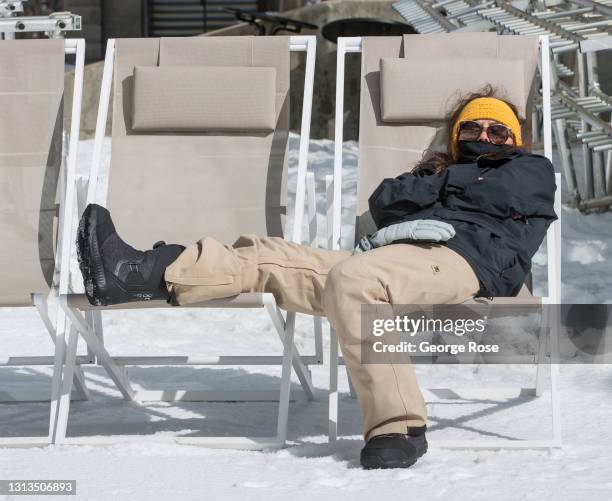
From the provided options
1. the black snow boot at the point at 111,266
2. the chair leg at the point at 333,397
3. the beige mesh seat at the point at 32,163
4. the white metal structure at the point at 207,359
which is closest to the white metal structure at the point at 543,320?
the chair leg at the point at 333,397

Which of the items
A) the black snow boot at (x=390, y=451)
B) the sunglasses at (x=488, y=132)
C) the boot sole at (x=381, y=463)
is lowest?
the boot sole at (x=381, y=463)

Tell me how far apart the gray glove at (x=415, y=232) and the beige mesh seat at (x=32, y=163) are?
108 cm

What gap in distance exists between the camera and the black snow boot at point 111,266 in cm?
289

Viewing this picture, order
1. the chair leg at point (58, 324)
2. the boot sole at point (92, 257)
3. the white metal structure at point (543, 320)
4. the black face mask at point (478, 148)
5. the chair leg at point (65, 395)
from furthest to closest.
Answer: the black face mask at point (478, 148), the chair leg at point (58, 324), the chair leg at point (65, 395), the white metal structure at point (543, 320), the boot sole at point (92, 257)

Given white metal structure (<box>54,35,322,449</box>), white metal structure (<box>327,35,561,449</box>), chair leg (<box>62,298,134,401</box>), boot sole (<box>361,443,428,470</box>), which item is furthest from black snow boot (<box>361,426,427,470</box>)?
chair leg (<box>62,298,134,401</box>)

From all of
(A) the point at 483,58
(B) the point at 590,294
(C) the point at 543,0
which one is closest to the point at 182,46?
(A) the point at 483,58

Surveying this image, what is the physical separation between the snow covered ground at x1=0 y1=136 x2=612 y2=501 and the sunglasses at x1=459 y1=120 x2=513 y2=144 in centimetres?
82

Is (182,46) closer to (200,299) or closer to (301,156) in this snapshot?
(301,156)

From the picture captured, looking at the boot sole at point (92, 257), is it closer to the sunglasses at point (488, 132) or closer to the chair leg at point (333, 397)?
the chair leg at point (333, 397)

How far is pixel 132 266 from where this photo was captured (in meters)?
2.92

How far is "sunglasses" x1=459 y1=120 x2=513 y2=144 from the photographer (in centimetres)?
336

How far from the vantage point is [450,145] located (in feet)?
11.5

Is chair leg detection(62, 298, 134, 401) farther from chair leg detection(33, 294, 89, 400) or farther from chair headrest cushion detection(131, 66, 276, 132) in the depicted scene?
chair headrest cushion detection(131, 66, 276, 132)

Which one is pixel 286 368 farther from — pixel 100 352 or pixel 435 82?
pixel 435 82
